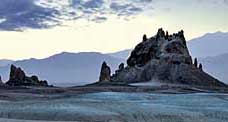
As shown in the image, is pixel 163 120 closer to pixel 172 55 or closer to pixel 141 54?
pixel 172 55

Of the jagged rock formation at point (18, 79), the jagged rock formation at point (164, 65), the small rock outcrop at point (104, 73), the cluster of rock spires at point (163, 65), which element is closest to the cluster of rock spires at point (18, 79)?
the jagged rock formation at point (18, 79)

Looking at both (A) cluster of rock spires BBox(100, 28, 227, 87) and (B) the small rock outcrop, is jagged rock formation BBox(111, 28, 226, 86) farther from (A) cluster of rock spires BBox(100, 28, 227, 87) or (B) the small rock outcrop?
(B) the small rock outcrop

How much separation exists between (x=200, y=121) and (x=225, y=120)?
2590mm

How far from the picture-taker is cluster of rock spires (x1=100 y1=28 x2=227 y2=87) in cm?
13525

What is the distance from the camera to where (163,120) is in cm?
3791

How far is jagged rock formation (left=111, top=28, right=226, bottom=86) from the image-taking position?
445 ft

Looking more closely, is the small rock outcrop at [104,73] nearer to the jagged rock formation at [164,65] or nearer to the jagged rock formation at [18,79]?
the jagged rock formation at [164,65]

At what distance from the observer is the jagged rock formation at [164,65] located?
445ft

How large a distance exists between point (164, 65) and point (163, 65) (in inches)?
11.5

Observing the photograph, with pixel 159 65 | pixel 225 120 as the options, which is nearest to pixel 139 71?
pixel 159 65

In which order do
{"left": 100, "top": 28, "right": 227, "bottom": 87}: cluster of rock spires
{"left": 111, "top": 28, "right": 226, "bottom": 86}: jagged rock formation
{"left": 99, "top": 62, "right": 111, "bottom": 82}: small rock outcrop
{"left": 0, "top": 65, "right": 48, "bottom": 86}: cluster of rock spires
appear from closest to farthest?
1. {"left": 0, "top": 65, "right": 48, "bottom": 86}: cluster of rock spires
2. {"left": 99, "top": 62, "right": 111, "bottom": 82}: small rock outcrop
3. {"left": 100, "top": 28, "right": 227, "bottom": 87}: cluster of rock spires
4. {"left": 111, "top": 28, "right": 226, "bottom": 86}: jagged rock formation

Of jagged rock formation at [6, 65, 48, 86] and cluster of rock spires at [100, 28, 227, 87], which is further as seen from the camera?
cluster of rock spires at [100, 28, 227, 87]

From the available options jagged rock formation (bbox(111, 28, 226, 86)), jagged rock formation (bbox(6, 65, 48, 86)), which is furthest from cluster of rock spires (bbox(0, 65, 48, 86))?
jagged rock formation (bbox(111, 28, 226, 86))

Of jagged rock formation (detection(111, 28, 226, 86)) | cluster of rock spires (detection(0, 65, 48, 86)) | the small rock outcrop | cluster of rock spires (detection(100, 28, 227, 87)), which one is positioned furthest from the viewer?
jagged rock formation (detection(111, 28, 226, 86))
